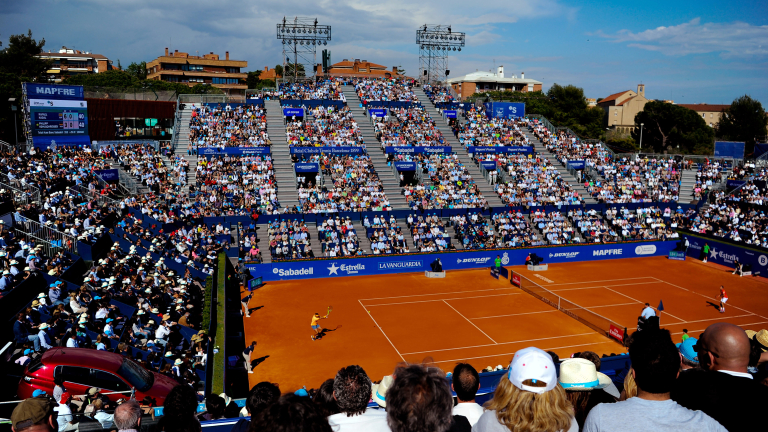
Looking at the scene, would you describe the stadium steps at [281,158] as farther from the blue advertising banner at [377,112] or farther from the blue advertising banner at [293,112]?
the blue advertising banner at [377,112]

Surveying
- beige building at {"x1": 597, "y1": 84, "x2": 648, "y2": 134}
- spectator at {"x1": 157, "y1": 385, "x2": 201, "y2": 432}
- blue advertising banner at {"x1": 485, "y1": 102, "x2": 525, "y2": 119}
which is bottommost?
spectator at {"x1": 157, "y1": 385, "x2": 201, "y2": 432}

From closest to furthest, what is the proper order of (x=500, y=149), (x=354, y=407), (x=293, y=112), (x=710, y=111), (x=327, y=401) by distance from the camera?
(x=354, y=407) < (x=327, y=401) < (x=293, y=112) < (x=500, y=149) < (x=710, y=111)

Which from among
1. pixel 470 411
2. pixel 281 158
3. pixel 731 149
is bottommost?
pixel 470 411

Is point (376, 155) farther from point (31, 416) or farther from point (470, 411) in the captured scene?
point (31, 416)

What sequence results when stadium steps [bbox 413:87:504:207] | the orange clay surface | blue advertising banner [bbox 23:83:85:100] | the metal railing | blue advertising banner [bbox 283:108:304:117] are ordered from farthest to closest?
blue advertising banner [bbox 283:108:304:117] < stadium steps [bbox 413:87:504:207] < blue advertising banner [bbox 23:83:85:100] < the metal railing < the orange clay surface

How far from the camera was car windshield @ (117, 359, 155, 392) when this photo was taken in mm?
12398

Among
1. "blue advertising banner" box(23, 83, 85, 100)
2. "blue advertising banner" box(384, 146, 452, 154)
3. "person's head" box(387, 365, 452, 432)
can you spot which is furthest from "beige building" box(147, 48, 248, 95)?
"person's head" box(387, 365, 452, 432)

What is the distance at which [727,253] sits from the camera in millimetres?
36469

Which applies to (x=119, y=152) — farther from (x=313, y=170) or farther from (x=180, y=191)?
(x=313, y=170)

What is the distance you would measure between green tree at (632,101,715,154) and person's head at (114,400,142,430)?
91.7m

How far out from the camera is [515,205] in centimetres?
4209

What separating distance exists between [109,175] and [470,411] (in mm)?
37038

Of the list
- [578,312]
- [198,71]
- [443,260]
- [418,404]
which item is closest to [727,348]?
[418,404]

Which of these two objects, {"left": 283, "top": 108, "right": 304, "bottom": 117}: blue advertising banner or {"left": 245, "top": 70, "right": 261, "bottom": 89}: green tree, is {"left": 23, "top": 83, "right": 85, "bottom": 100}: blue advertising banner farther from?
{"left": 245, "top": 70, "right": 261, "bottom": 89}: green tree
